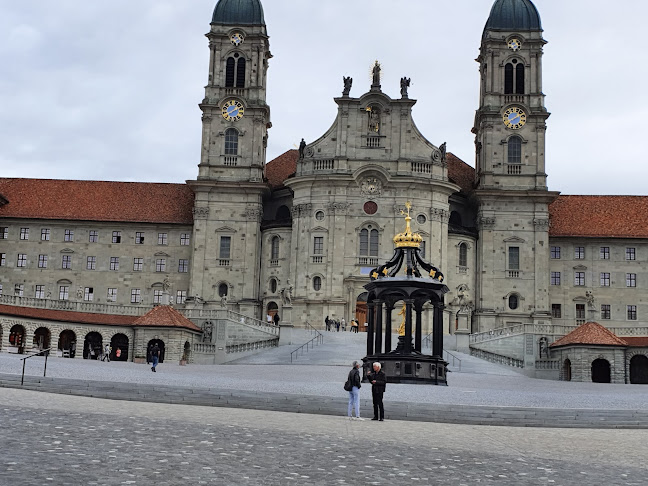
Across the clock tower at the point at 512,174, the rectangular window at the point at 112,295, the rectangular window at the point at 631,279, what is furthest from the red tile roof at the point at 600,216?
the rectangular window at the point at 112,295

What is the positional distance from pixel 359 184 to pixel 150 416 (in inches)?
2085

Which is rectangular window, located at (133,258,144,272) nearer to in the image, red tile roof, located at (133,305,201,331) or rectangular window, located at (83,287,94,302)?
rectangular window, located at (83,287,94,302)

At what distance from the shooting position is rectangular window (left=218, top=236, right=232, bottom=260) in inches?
3022

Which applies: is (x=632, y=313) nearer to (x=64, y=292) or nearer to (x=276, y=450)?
(x=64, y=292)

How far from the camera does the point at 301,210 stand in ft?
246

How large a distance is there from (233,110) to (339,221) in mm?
13110

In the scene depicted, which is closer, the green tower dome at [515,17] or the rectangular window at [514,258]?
the rectangular window at [514,258]

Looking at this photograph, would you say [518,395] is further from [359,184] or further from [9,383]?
[359,184]

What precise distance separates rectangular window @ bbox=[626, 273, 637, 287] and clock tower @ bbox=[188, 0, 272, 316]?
94.7 feet

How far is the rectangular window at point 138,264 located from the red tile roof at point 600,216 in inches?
1278

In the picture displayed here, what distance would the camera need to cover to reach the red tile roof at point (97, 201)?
260 feet

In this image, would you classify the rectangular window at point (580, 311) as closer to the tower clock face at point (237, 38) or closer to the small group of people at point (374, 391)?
the tower clock face at point (237, 38)

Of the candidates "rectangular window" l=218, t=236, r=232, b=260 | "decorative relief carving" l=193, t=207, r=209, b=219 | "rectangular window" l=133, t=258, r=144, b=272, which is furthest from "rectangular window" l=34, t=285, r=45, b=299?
"rectangular window" l=218, t=236, r=232, b=260

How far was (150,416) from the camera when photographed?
22.6 metres
